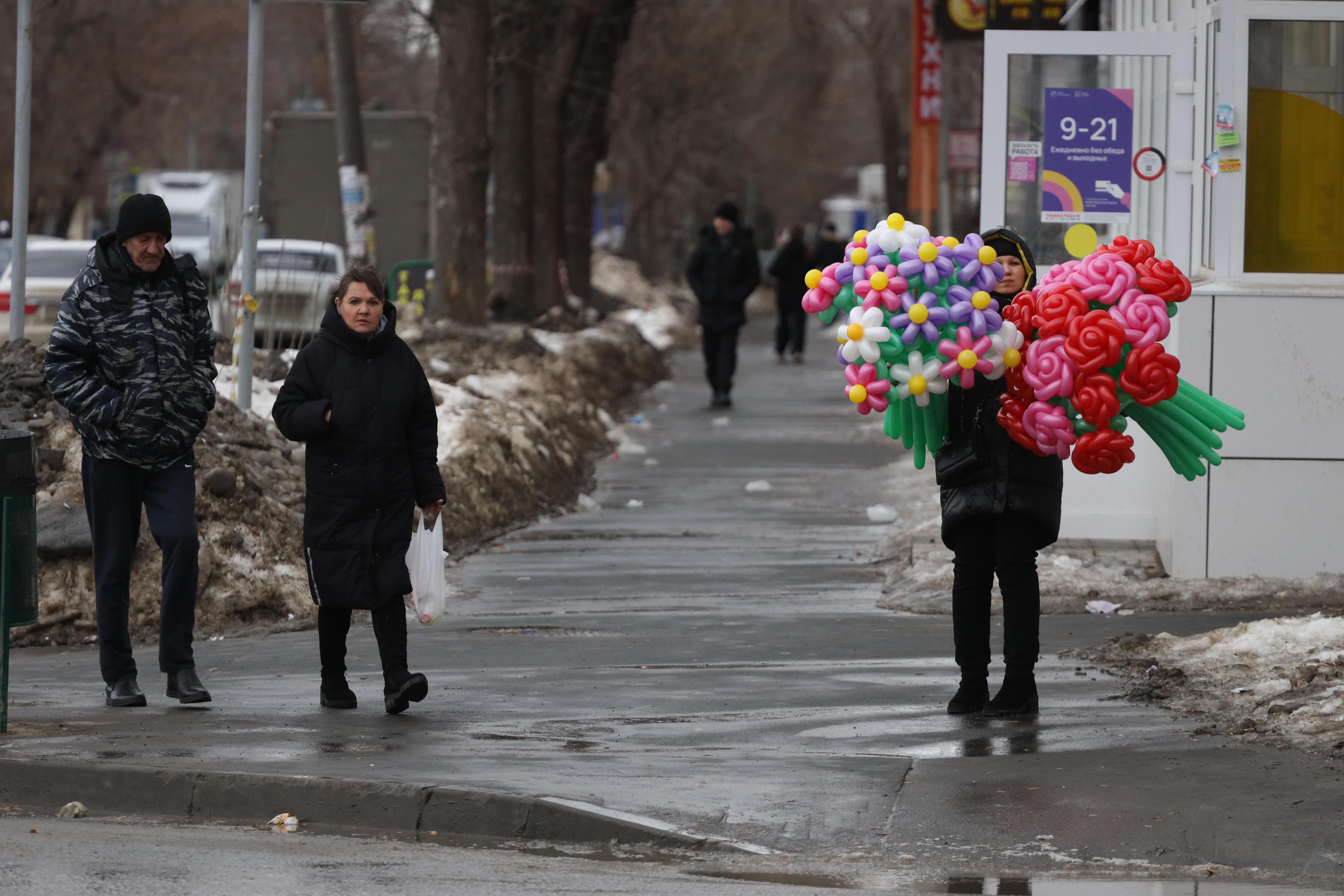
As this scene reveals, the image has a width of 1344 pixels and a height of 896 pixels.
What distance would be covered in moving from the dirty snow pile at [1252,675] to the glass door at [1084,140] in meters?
2.85

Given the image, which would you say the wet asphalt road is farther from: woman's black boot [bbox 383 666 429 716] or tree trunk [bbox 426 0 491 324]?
tree trunk [bbox 426 0 491 324]

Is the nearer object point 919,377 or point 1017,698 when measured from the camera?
point 919,377

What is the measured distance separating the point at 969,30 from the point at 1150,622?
16969 mm

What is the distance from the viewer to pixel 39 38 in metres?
42.1

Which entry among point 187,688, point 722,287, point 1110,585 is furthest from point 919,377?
point 722,287

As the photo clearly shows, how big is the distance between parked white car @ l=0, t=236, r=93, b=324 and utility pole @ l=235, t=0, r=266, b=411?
28.9ft

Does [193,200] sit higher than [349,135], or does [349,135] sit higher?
[193,200]

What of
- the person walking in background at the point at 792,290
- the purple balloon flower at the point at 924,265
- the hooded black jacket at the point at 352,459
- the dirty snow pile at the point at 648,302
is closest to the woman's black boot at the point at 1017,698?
the purple balloon flower at the point at 924,265

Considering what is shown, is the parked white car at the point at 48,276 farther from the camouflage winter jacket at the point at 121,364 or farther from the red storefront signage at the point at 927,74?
the red storefront signage at the point at 927,74

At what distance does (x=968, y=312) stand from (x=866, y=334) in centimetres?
37

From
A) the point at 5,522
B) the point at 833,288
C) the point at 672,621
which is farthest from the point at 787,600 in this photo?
the point at 5,522

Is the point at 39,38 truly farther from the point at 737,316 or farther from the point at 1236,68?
the point at 1236,68

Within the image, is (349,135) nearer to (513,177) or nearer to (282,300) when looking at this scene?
(513,177)

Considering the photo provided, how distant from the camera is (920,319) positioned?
660 cm
